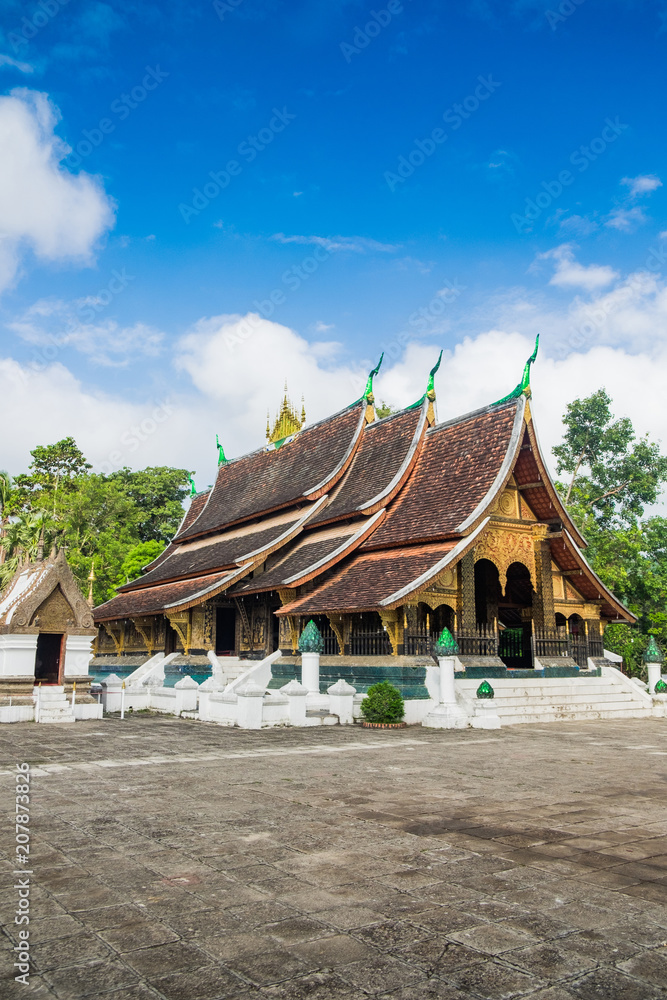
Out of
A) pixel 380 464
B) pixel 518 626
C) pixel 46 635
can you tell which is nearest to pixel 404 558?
pixel 380 464

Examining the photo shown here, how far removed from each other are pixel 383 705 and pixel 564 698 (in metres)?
4.72

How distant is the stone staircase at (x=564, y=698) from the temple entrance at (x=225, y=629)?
410 inches

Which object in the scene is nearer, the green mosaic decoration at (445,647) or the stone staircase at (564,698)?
the green mosaic decoration at (445,647)

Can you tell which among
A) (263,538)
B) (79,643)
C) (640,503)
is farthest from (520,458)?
(640,503)

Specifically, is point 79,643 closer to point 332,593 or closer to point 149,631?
point 332,593

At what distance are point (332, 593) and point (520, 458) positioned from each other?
520 centimetres

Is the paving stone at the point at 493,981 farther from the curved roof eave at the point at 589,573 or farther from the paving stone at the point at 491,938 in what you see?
the curved roof eave at the point at 589,573

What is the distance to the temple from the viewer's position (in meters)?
14.8

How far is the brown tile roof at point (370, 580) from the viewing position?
45.7 ft

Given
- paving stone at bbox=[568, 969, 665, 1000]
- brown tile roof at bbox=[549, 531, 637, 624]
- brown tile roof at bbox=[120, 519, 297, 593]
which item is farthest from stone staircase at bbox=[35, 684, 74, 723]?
paving stone at bbox=[568, 969, 665, 1000]

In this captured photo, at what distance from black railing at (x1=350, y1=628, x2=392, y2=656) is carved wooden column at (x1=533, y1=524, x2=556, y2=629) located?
4247mm

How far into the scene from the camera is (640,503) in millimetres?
37125

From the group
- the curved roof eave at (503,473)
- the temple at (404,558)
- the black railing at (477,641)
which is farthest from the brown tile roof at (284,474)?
the black railing at (477,641)

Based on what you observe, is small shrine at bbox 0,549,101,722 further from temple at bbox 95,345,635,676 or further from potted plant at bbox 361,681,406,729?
potted plant at bbox 361,681,406,729
